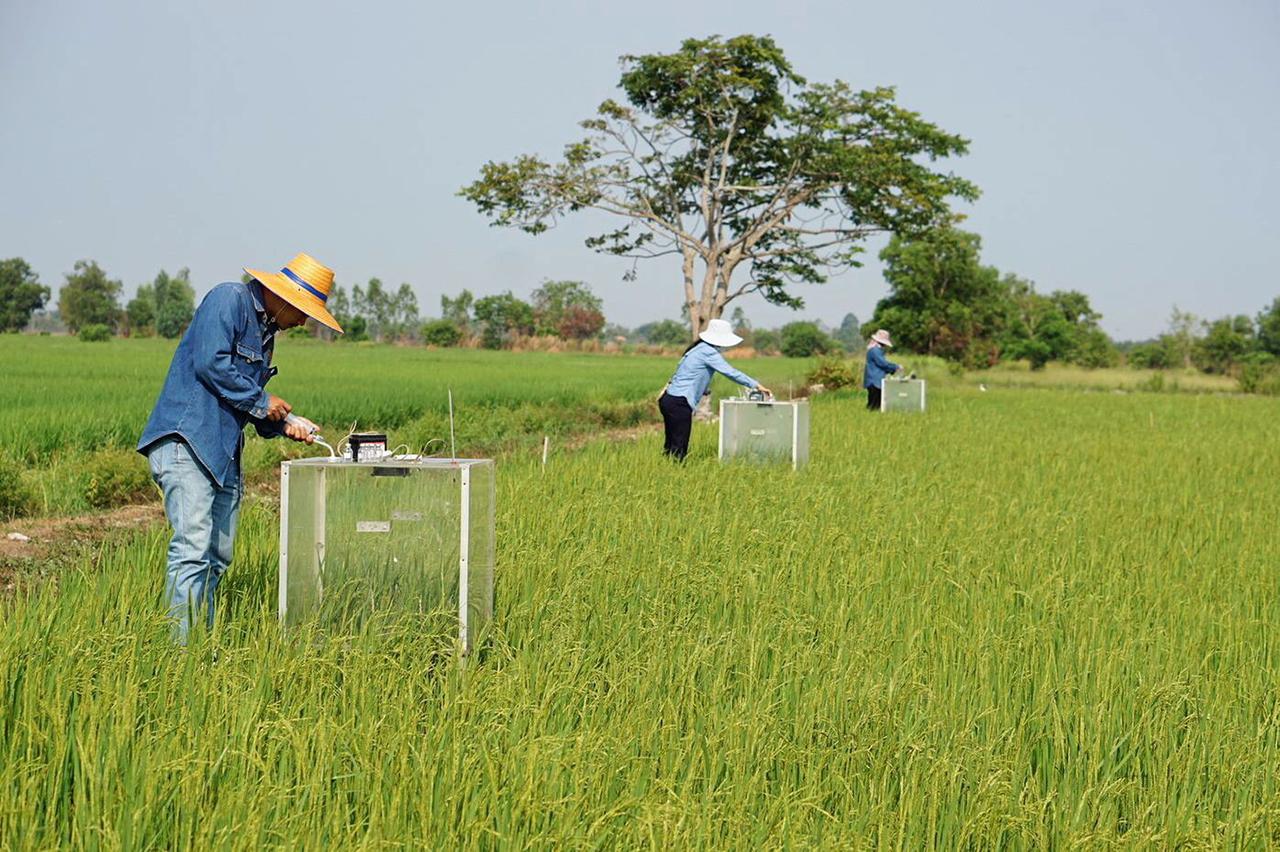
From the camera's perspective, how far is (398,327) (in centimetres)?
9731

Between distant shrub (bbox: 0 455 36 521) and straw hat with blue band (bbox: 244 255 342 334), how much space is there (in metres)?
4.66

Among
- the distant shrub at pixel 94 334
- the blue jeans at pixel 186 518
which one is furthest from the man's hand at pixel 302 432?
the distant shrub at pixel 94 334

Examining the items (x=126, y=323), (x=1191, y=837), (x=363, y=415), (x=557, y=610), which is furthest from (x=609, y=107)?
(x=126, y=323)

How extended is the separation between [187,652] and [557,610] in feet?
4.48

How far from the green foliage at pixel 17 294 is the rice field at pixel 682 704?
75822 mm

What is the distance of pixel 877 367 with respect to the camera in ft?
58.2

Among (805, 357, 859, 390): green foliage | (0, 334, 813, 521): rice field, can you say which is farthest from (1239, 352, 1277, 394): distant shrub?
(0, 334, 813, 521): rice field

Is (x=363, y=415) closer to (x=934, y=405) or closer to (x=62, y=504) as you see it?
(x=62, y=504)

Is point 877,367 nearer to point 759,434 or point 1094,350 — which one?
point 759,434

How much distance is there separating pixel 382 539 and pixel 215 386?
83 cm

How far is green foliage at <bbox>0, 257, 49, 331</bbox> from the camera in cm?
7181

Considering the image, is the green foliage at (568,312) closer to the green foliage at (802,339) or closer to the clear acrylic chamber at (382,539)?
the green foliage at (802,339)

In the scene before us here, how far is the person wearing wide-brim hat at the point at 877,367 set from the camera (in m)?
17.3

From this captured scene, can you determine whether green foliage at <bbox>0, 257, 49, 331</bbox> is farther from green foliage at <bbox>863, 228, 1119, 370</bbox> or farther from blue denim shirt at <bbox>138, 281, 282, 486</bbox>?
blue denim shirt at <bbox>138, 281, 282, 486</bbox>
